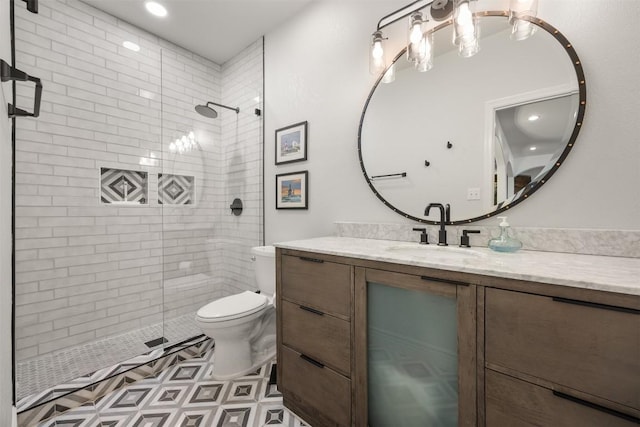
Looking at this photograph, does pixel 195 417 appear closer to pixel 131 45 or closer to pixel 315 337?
pixel 315 337

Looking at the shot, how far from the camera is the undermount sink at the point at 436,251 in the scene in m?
1.20

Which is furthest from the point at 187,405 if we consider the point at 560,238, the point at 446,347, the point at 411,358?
the point at 560,238

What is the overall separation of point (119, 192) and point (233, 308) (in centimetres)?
159

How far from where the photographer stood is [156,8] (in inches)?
87.4

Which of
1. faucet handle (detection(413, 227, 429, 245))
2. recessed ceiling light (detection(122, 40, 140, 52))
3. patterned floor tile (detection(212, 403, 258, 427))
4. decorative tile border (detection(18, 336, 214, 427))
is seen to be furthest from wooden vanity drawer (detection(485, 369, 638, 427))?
recessed ceiling light (detection(122, 40, 140, 52))

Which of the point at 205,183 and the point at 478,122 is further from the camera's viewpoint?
the point at 205,183

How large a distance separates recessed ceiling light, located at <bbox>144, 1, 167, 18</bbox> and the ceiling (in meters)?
0.04

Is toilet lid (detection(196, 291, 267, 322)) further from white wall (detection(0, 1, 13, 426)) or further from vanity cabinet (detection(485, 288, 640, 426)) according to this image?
vanity cabinet (detection(485, 288, 640, 426))

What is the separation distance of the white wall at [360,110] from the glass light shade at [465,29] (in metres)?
0.14

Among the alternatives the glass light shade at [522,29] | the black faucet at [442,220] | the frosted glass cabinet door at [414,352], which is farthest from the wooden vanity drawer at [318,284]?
the glass light shade at [522,29]

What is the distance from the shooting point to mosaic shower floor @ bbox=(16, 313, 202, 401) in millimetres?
1708

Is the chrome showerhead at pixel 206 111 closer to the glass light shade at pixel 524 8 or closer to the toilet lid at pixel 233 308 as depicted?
the toilet lid at pixel 233 308

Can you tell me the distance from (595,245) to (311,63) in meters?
2.10

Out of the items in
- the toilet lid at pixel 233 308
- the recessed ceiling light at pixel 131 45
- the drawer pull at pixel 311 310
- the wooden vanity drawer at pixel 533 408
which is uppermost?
the recessed ceiling light at pixel 131 45
